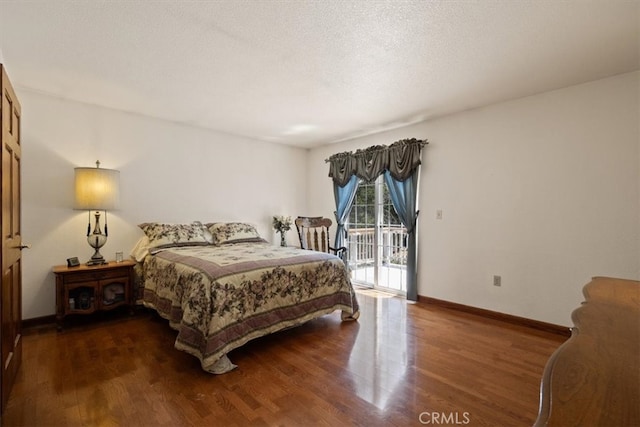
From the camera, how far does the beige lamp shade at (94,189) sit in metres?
3.10

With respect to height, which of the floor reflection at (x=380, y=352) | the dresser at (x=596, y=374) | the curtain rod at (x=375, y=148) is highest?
the curtain rod at (x=375, y=148)

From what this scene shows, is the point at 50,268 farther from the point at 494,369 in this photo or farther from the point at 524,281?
the point at 524,281

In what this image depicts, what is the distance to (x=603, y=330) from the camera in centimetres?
90

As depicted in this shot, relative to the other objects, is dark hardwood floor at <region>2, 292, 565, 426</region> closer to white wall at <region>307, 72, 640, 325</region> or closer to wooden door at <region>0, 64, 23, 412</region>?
wooden door at <region>0, 64, 23, 412</region>

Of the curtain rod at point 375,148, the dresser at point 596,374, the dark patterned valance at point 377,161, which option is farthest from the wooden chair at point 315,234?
the dresser at point 596,374

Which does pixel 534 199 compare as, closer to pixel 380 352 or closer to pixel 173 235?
pixel 380 352

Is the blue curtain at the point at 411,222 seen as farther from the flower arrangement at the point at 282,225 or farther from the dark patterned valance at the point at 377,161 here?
the flower arrangement at the point at 282,225

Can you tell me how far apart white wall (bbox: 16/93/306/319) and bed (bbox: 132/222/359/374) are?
0.45 meters

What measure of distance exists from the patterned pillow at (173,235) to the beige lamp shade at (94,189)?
19.7 inches

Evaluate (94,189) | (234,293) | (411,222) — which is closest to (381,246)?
(411,222)

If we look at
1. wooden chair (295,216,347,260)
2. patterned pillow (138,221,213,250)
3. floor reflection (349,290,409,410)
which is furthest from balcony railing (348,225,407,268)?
patterned pillow (138,221,213,250)

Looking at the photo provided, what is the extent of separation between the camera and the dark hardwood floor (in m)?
1.74
